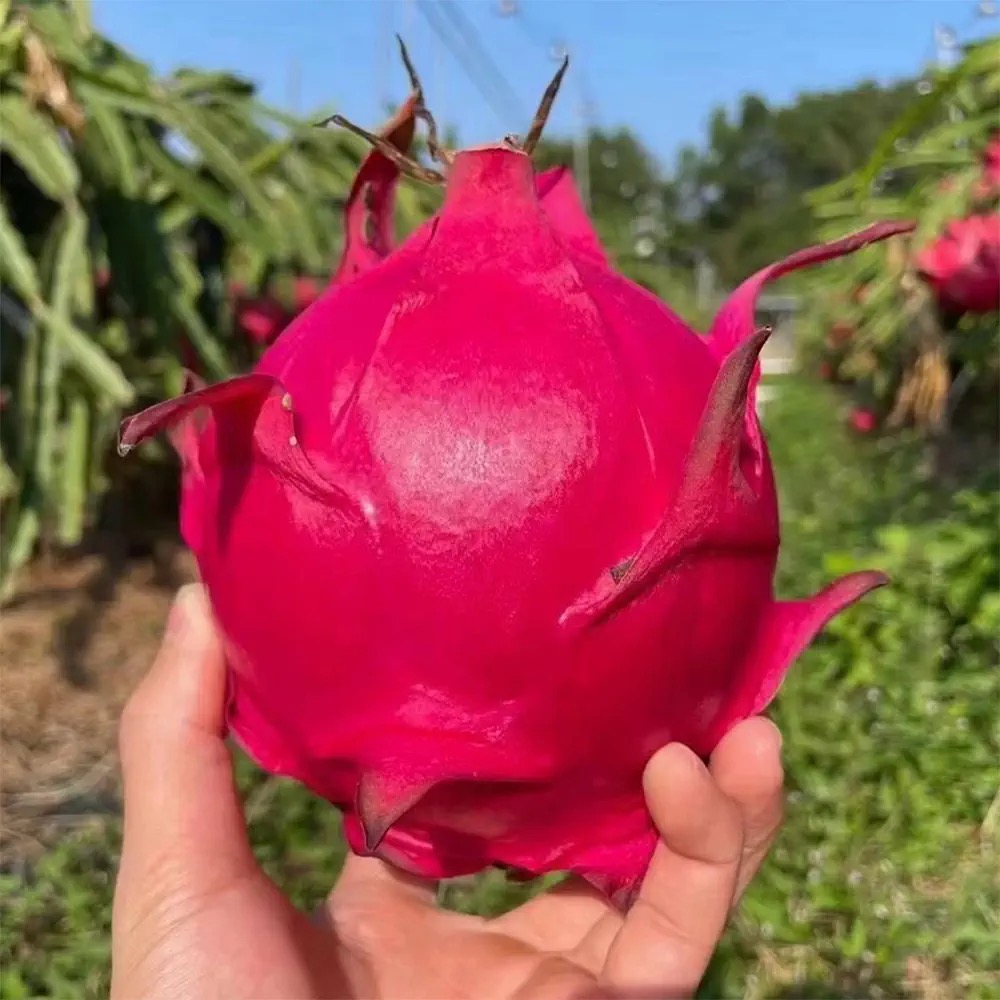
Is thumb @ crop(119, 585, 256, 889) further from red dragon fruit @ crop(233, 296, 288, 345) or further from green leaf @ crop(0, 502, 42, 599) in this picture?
red dragon fruit @ crop(233, 296, 288, 345)

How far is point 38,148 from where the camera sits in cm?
210

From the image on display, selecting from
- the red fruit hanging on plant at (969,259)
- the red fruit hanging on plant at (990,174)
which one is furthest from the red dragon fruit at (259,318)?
the red fruit hanging on plant at (990,174)

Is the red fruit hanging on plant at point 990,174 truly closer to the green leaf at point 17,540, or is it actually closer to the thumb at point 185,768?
the green leaf at point 17,540

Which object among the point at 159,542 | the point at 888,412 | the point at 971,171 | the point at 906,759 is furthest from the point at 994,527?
the point at 888,412

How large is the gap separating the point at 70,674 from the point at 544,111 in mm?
2407

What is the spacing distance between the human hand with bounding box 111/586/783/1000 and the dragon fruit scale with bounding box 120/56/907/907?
0.42 ft

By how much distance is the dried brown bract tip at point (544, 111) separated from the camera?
0.72 m

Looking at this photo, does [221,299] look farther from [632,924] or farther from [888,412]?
[888,412]

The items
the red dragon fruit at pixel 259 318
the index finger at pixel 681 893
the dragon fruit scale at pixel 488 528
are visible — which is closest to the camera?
the dragon fruit scale at pixel 488 528

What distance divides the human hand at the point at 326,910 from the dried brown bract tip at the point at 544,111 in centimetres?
40

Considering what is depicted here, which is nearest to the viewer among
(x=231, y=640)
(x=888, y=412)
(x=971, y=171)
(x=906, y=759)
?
(x=231, y=640)

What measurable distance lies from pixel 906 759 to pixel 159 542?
7.73ft

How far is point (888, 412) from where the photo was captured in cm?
546

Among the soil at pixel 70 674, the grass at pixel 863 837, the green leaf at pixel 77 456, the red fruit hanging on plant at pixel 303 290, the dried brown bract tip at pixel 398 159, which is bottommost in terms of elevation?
the grass at pixel 863 837
